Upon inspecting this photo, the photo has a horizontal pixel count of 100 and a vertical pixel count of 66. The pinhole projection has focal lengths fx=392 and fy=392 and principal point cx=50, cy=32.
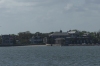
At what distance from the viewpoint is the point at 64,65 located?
4894 cm

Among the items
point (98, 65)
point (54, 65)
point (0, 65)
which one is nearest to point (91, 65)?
point (98, 65)

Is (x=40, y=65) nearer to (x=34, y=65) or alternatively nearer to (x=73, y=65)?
(x=34, y=65)

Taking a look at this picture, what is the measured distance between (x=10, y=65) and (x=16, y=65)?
2.69 feet

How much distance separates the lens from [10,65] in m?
49.7

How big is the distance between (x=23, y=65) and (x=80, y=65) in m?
7.18

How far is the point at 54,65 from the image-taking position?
160 feet

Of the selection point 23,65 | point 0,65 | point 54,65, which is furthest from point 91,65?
point 0,65

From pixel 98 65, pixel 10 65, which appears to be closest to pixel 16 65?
pixel 10 65

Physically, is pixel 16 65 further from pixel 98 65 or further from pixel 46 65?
pixel 98 65

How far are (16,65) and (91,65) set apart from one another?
9418 mm

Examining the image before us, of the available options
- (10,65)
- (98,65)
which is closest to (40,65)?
(10,65)

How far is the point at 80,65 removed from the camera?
4800cm

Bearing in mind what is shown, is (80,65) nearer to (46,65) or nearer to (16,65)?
(46,65)

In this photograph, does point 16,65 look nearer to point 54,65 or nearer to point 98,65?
point 54,65
